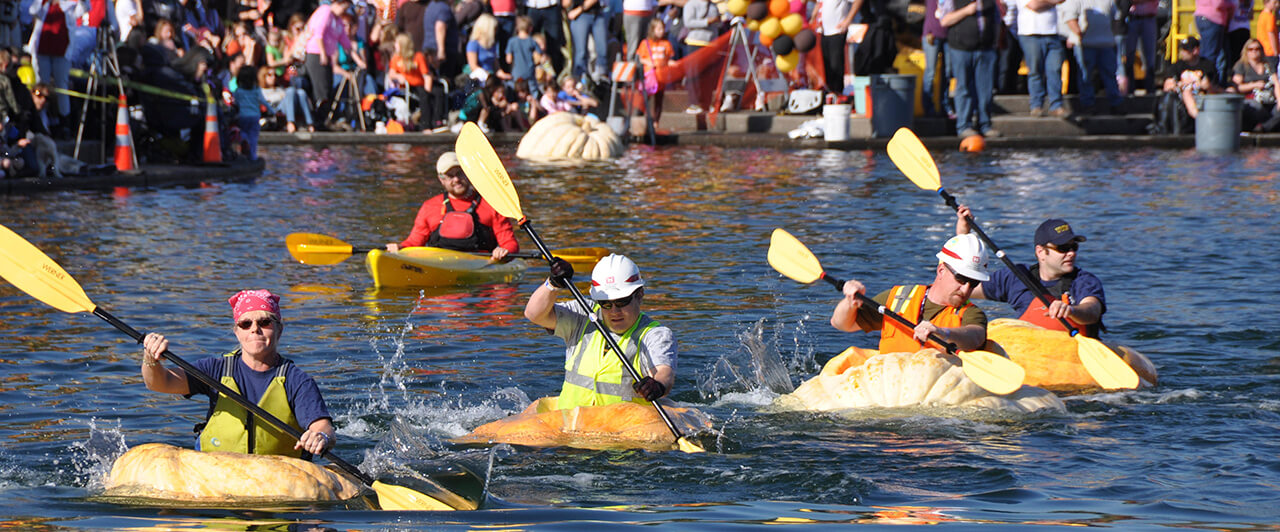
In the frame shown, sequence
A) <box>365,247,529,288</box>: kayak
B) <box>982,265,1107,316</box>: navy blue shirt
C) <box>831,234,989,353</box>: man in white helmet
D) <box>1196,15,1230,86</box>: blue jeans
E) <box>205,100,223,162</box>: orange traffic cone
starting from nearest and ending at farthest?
<box>831,234,989,353</box>: man in white helmet
<box>982,265,1107,316</box>: navy blue shirt
<box>365,247,529,288</box>: kayak
<box>205,100,223,162</box>: orange traffic cone
<box>1196,15,1230,86</box>: blue jeans

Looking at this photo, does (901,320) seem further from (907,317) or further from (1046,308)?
(1046,308)

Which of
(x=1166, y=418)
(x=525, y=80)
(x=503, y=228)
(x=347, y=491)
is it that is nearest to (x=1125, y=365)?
(x=1166, y=418)

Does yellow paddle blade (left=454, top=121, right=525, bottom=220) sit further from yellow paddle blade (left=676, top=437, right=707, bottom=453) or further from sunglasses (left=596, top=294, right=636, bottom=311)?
yellow paddle blade (left=676, top=437, right=707, bottom=453)

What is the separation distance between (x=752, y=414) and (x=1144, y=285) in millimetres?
5139

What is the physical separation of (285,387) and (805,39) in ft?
58.5

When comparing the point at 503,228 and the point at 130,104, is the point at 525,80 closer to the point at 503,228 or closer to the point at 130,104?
the point at 130,104

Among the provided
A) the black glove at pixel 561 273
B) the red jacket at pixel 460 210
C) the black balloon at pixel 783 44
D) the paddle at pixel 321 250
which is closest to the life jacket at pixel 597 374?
the black glove at pixel 561 273

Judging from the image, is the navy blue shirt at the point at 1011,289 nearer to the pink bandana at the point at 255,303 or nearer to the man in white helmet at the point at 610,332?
the man in white helmet at the point at 610,332

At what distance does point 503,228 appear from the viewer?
1250 centimetres

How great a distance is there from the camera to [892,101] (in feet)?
76.1

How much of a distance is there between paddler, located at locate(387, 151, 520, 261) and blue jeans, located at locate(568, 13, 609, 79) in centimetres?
1254

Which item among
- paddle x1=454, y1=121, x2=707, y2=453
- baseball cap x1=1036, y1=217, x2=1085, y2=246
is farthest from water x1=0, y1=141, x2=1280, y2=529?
paddle x1=454, y1=121, x2=707, y2=453

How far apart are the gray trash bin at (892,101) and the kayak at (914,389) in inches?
565

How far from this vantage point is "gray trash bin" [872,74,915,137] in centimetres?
2302
